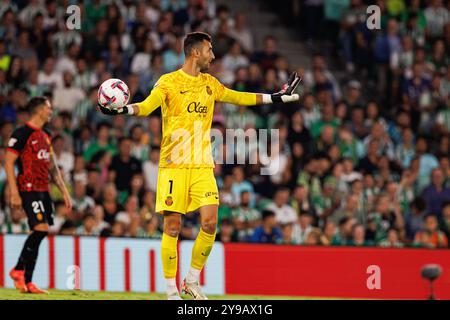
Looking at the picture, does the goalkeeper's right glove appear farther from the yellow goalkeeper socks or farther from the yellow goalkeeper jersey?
the yellow goalkeeper socks

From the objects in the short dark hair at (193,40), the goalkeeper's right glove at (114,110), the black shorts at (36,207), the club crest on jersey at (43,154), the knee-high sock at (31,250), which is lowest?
the knee-high sock at (31,250)

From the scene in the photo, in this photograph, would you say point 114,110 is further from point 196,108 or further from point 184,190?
point 184,190

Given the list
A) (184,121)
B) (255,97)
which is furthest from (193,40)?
(255,97)

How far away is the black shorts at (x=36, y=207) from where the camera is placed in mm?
13117

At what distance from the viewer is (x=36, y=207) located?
13117 millimetres

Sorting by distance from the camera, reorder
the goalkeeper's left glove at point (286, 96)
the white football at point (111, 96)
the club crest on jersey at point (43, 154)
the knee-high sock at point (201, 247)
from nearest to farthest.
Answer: the white football at point (111, 96) → the knee-high sock at point (201, 247) → the goalkeeper's left glove at point (286, 96) → the club crest on jersey at point (43, 154)

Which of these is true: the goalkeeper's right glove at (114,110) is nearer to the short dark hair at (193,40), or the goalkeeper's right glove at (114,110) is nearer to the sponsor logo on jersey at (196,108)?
the sponsor logo on jersey at (196,108)

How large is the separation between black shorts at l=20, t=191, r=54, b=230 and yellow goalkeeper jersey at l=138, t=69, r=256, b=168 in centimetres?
217

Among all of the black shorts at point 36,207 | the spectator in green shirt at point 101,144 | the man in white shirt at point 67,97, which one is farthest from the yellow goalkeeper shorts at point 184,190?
the man in white shirt at point 67,97

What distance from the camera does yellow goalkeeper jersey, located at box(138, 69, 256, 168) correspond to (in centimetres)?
1155

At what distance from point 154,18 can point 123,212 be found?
4.81 m

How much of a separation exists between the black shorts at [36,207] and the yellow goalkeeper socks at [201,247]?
223cm
